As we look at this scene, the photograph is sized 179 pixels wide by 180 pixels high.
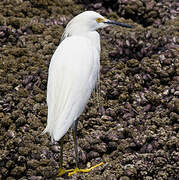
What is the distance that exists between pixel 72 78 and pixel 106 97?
1302 millimetres

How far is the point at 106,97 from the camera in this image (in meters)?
4.59

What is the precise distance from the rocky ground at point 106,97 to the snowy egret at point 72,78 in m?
0.34

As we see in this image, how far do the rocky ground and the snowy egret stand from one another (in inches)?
13.4

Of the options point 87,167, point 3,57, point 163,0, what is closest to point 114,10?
point 163,0

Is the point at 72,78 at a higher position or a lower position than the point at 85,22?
lower

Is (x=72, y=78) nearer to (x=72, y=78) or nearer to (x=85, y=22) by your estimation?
(x=72, y=78)

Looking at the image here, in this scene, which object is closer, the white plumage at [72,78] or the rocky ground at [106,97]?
the white plumage at [72,78]

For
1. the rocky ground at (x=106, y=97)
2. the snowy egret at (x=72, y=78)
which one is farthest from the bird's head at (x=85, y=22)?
the rocky ground at (x=106, y=97)

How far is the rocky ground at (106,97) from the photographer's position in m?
3.73

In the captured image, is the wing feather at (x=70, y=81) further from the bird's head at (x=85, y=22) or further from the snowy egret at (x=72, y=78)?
the bird's head at (x=85, y=22)

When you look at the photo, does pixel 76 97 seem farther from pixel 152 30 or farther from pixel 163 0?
pixel 163 0

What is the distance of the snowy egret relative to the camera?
3.26 meters

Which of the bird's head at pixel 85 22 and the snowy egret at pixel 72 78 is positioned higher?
the bird's head at pixel 85 22

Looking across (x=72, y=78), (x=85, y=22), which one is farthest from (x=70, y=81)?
(x=85, y=22)
